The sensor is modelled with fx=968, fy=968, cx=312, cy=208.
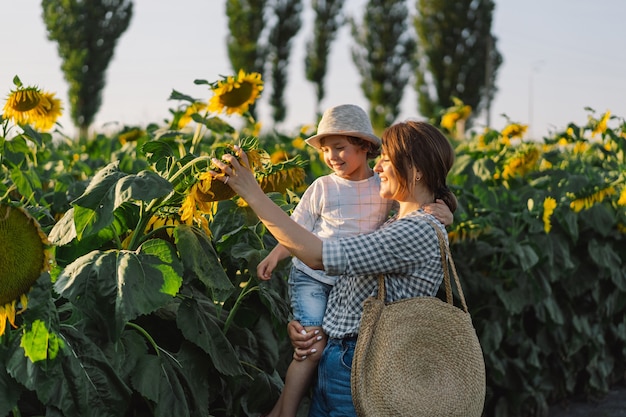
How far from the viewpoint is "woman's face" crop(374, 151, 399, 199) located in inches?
87.6

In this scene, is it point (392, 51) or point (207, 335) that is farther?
point (392, 51)

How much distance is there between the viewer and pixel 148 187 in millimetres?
1883

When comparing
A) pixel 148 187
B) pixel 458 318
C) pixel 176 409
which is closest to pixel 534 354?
pixel 458 318

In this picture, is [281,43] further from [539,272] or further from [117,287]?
[117,287]

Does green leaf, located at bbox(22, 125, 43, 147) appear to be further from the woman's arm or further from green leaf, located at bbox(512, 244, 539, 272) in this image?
green leaf, located at bbox(512, 244, 539, 272)

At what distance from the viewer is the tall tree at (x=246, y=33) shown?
35031 millimetres

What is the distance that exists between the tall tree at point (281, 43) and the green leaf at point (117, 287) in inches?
1353

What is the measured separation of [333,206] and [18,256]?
973 millimetres

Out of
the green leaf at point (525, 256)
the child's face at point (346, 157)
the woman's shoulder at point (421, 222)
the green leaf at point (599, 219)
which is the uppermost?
the child's face at point (346, 157)

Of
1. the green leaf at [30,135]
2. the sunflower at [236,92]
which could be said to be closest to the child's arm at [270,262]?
the sunflower at [236,92]

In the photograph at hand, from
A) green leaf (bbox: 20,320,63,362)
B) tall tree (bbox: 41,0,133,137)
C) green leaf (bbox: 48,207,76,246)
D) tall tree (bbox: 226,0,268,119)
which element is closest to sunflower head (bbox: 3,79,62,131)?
green leaf (bbox: 48,207,76,246)

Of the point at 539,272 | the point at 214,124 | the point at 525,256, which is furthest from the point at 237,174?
the point at 539,272

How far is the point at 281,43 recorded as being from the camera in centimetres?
3625

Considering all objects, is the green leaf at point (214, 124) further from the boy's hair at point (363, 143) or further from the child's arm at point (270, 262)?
the child's arm at point (270, 262)
